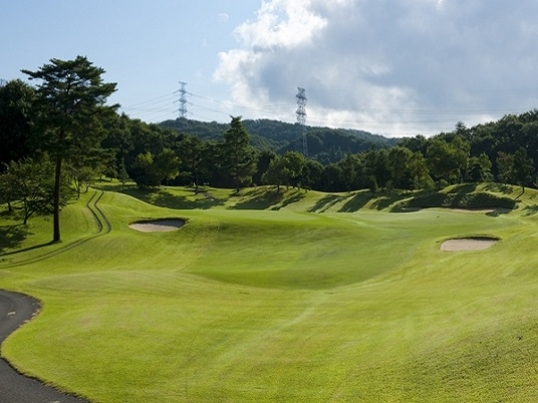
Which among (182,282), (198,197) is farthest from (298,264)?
(198,197)

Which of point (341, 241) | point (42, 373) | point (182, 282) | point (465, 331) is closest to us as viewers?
point (465, 331)

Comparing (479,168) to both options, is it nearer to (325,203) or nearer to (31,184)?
(325,203)

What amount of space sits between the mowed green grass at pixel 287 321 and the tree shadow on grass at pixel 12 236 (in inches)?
88.3

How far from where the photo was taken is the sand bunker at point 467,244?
35.1 metres

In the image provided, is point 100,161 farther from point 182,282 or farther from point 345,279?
point 345,279

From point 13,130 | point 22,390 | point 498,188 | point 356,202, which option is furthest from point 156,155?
point 22,390

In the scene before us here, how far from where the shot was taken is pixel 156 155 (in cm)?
11562

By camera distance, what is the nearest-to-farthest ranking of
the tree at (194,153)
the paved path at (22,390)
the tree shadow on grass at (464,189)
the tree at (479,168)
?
the paved path at (22,390)
the tree shadow on grass at (464,189)
the tree at (479,168)
the tree at (194,153)

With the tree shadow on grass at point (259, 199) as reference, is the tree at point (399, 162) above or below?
above

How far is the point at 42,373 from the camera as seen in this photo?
13.3 m

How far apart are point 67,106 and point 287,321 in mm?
33513

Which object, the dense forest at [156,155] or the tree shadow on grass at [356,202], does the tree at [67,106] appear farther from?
the tree shadow on grass at [356,202]

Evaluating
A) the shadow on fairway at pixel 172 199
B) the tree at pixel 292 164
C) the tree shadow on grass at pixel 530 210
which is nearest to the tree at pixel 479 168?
the tree shadow on grass at pixel 530 210

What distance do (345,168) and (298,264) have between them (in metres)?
81.9
